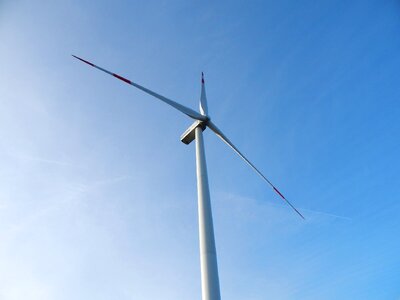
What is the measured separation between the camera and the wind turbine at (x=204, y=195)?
14.6 m

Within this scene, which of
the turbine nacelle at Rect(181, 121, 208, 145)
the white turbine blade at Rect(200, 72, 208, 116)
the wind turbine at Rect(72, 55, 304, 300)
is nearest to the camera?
the wind turbine at Rect(72, 55, 304, 300)

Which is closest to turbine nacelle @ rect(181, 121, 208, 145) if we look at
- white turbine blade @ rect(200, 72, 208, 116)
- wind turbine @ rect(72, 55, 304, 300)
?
wind turbine @ rect(72, 55, 304, 300)

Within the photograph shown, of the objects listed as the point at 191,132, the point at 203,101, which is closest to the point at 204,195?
the point at 191,132

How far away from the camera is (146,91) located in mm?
24750

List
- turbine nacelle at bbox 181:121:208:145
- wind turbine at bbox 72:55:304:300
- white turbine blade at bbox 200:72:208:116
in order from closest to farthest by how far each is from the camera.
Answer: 1. wind turbine at bbox 72:55:304:300
2. turbine nacelle at bbox 181:121:208:145
3. white turbine blade at bbox 200:72:208:116

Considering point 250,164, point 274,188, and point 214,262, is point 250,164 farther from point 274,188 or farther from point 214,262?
point 214,262

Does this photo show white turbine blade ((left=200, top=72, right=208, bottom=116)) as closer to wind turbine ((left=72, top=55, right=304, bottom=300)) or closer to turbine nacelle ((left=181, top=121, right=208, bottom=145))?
wind turbine ((left=72, top=55, right=304, bottom=300))

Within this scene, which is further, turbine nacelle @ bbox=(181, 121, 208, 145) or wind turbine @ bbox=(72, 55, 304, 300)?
turbine nacelle @ bbox=(181, 121, 208, 145)

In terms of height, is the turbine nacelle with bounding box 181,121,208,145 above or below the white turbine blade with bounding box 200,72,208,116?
below

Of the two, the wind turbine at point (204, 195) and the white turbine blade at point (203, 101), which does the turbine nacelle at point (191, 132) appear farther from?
the white turbine blade at point (203, 101)

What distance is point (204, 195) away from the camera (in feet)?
61.0

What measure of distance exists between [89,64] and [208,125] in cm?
1089

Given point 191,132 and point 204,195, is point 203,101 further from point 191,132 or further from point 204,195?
point 204,195

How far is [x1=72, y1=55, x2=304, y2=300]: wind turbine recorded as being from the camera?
1462 cm
